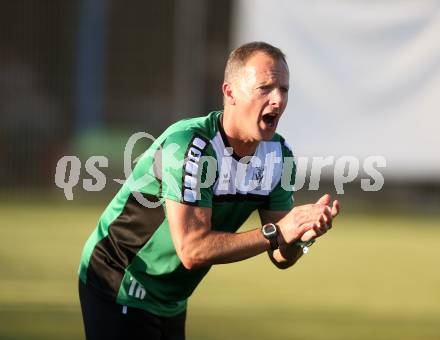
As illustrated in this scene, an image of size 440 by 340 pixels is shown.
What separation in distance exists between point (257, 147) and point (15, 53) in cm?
1522

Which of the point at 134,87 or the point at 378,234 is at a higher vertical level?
the point at 134,87

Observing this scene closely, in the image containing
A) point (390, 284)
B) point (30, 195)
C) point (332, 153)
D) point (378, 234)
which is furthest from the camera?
point (30, 195)

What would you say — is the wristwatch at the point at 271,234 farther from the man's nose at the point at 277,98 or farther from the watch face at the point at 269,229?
the man's nose at the point at 277,98

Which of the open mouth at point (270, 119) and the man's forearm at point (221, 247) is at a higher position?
the open mouth at point (270, 119)

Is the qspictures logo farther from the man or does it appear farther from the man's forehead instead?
the man's forehead

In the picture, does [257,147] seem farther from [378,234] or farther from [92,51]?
[92,51]

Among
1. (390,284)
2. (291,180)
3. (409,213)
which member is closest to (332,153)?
(390,284)

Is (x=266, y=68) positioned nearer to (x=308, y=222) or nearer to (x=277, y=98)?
(x=277, y=98)

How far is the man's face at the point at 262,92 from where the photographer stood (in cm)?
516

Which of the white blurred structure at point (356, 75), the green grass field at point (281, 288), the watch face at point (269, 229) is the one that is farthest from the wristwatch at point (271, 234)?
the white blurred structure at point (356, 75)

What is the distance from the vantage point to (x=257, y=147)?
5.55 m

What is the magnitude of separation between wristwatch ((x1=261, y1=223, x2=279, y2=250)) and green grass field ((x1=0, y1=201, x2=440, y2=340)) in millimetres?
3516

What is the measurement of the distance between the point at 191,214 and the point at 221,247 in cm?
20

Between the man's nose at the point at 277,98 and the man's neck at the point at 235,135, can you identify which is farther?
the man's neck at the point at 235,135
